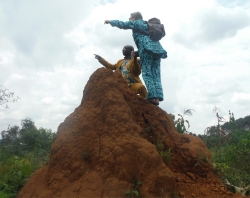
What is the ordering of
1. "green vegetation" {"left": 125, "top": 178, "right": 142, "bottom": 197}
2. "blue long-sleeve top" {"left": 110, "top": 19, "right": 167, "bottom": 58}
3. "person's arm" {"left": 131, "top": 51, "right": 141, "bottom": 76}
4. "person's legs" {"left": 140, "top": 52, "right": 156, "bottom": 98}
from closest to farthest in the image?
"green vegetation" {"left": 125, "top": 178, "right": 142, "bottom": 197} → "person's legs" {"left": 140, "top": 52, "right": 156, "bottom": 98} → "blue long-sleeve top" {"left": 110, "top": 19, "right": 167, "bottom": 58} → "person's arm" {"left": 131, "top": 51, "right": 141, "bottom": 76}

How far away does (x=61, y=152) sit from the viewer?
4266mm

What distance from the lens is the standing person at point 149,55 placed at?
529 cm

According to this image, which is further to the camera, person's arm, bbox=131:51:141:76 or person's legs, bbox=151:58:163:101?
person's arm, bbox=131:51:141:76

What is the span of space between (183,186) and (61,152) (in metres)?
1.75

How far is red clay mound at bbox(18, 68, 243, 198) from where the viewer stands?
374 centimetres

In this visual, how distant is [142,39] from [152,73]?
24.8 inches

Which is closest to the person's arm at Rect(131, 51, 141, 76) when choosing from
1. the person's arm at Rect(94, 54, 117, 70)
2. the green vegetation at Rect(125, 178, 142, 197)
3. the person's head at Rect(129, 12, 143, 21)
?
the person's arm at Rect(94, 54, 117, 70)

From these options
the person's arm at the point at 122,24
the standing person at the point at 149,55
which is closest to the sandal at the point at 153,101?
the standing person at the point at 149,55

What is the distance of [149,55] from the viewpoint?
5453 millimetres

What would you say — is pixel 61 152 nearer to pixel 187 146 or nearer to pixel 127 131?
pixel 127 131

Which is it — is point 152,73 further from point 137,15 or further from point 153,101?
point 137,15

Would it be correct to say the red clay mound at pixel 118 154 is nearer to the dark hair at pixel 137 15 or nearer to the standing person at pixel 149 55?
the standing person at pixel 149 55

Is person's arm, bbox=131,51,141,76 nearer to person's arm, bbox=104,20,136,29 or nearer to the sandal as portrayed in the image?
person's arm, bbox=104,20,136,29

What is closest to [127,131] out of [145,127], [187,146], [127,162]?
[127,162]
